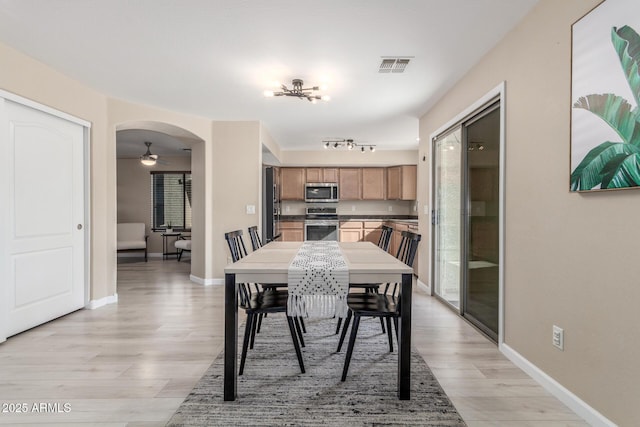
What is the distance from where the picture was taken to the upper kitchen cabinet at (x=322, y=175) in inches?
298

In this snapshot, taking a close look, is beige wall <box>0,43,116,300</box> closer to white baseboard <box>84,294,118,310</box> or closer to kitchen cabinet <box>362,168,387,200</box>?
white baseboard <box>84,294,118,310</box>

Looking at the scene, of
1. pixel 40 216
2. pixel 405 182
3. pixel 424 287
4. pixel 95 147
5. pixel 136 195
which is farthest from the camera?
pixel 136 195

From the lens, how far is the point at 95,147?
148 inches

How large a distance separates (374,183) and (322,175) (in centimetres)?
117

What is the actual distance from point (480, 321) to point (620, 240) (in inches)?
69.6

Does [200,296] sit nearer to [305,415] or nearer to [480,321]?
[305,415]

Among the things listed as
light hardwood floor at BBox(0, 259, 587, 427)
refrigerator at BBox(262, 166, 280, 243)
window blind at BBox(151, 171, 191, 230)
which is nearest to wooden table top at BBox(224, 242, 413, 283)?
light hardwood floor at BBox(0, 259, 587, 427)

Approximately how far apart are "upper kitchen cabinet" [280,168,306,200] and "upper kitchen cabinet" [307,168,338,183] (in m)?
0.16

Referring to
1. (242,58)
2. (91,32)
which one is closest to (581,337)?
(242,58)

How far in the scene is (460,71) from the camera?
3.16m

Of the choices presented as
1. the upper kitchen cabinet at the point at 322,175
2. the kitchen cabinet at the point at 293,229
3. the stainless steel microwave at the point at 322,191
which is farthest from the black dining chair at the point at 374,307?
the upper kitchen cabinet at the point at 322,175

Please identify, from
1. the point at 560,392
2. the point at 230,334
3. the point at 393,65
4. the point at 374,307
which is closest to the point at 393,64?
the point at 393,65

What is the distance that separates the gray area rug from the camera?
1.73 meters

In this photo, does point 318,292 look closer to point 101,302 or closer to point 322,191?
point 101,302
